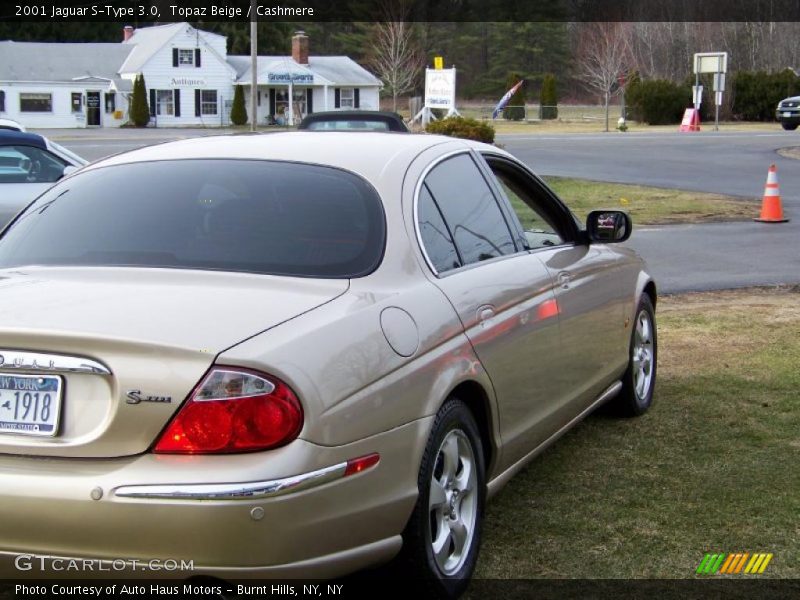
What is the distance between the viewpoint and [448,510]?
3.97 meters

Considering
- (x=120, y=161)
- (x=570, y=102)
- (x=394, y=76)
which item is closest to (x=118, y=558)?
(x=120, y=161)

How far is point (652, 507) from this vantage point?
4941 mm

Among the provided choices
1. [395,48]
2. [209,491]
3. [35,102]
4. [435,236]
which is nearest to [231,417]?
Answer: [209,491]

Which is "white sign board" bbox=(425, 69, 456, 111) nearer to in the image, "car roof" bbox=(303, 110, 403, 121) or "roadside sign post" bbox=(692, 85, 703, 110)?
"roadside sign post" bbox=(692, 85, 703, 110)

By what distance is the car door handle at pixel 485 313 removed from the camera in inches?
167

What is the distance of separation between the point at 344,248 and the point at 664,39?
85823 mm

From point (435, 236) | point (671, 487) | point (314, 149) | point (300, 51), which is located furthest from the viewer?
point (300, 51)

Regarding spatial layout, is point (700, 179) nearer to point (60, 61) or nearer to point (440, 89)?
point (440, 89)

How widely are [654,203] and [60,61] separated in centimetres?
5726

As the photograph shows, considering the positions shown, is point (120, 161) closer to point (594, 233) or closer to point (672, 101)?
point (594, 233)

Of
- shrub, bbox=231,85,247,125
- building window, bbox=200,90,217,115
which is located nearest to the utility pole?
shrub, bbox=231,85,247,125

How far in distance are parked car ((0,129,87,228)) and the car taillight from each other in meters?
8.48

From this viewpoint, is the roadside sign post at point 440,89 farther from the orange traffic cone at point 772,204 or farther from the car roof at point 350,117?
the orange traffic cone at point 772,204

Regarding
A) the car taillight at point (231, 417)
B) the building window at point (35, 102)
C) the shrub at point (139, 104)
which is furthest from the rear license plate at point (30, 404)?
the building window at point (35, 102)
